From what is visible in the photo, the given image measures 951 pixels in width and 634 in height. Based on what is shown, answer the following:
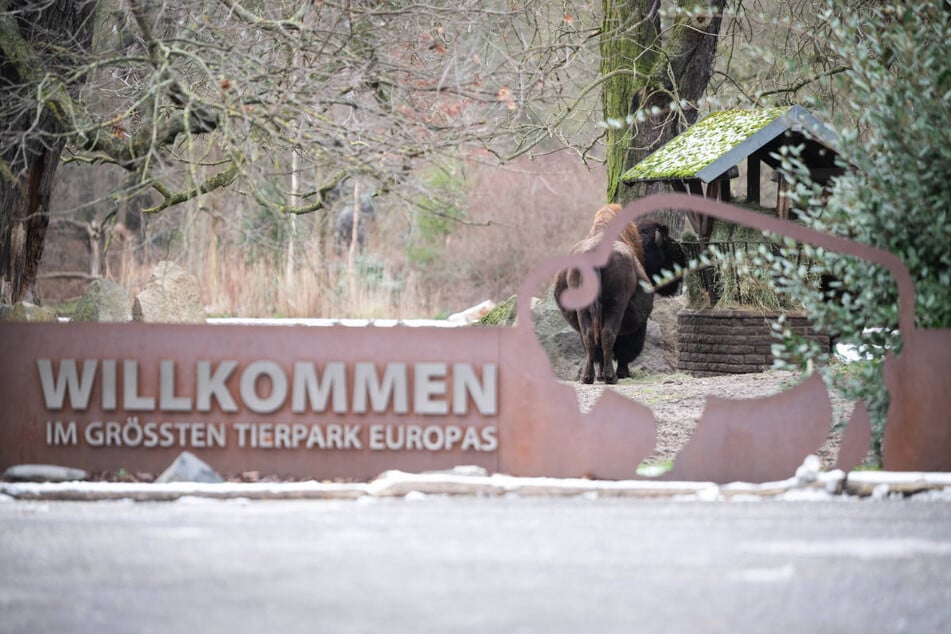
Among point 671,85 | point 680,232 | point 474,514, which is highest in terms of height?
point 671,85

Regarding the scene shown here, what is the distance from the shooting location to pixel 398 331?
7.39 m

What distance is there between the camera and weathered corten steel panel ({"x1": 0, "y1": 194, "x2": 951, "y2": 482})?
23.7ft

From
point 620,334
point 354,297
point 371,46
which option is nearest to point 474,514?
point 371,46

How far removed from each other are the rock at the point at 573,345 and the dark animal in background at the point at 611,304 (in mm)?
721

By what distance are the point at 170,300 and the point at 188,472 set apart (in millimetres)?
9660

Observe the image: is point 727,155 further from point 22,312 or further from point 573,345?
point 22,312

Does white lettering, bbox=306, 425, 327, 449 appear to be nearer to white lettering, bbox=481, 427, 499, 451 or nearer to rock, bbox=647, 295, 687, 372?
white lettering, bbox=481, 427, 499, 451

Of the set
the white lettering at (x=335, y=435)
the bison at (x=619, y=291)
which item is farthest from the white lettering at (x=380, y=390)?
the bison at (x=619, y=291)

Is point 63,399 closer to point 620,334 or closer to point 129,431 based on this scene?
point 129,431

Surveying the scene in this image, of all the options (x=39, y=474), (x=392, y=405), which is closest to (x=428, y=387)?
(x=392, y=405)

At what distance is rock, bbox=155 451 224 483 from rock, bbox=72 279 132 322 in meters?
8.23

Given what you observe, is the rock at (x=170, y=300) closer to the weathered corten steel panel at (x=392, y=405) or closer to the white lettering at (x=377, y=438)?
the weathered corten steel panel at (x=392, y=405)

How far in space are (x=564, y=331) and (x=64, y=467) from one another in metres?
8.06

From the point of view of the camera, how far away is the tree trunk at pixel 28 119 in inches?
386
